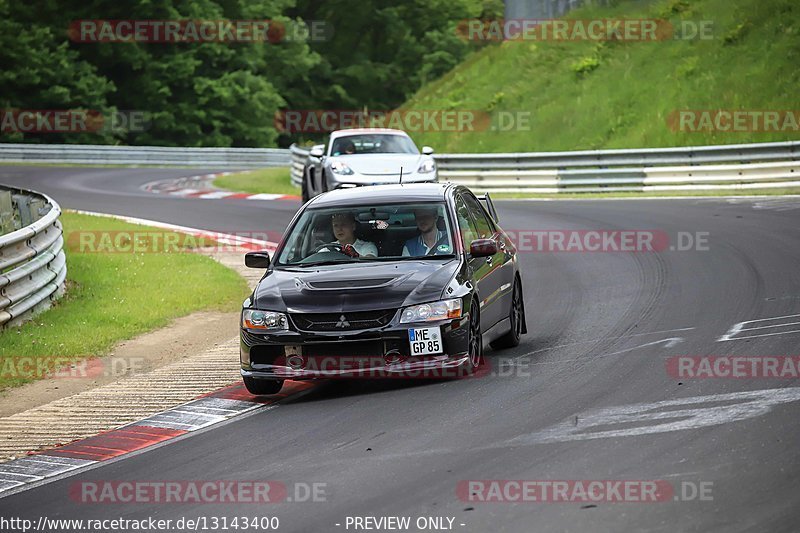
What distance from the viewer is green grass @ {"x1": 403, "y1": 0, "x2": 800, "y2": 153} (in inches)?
1320

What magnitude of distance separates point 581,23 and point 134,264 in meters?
24.3

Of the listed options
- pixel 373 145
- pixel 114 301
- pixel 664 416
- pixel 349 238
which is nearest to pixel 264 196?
pixel 373 145

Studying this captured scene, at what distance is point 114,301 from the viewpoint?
15633 mm

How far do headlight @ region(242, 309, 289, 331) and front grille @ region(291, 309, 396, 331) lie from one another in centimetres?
22

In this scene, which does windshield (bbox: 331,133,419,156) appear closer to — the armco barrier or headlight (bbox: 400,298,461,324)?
the armco barrier

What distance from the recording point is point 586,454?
7.55 metres

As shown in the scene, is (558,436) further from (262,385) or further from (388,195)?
(388,195)

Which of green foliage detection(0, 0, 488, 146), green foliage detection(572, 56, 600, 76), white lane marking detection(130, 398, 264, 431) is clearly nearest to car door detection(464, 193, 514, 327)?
white lane marking detection(130, 398, 264, 431)

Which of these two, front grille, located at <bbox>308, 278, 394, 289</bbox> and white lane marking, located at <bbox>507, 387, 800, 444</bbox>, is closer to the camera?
white lane marking, located at <bbox>507, 387, 800, 444</bbox>

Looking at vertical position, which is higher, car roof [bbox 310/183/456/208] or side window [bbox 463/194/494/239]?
car roof [bbox 310/183/456/208]

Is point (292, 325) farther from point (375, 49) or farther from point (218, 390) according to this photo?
point (375, 49)

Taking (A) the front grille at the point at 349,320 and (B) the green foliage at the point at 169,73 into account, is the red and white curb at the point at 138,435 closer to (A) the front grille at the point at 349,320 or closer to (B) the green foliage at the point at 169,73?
(A) the front grille at the point at 349,320

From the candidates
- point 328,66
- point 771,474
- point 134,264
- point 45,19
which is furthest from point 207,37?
point 771,474

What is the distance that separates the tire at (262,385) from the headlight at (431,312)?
44.8 inches
